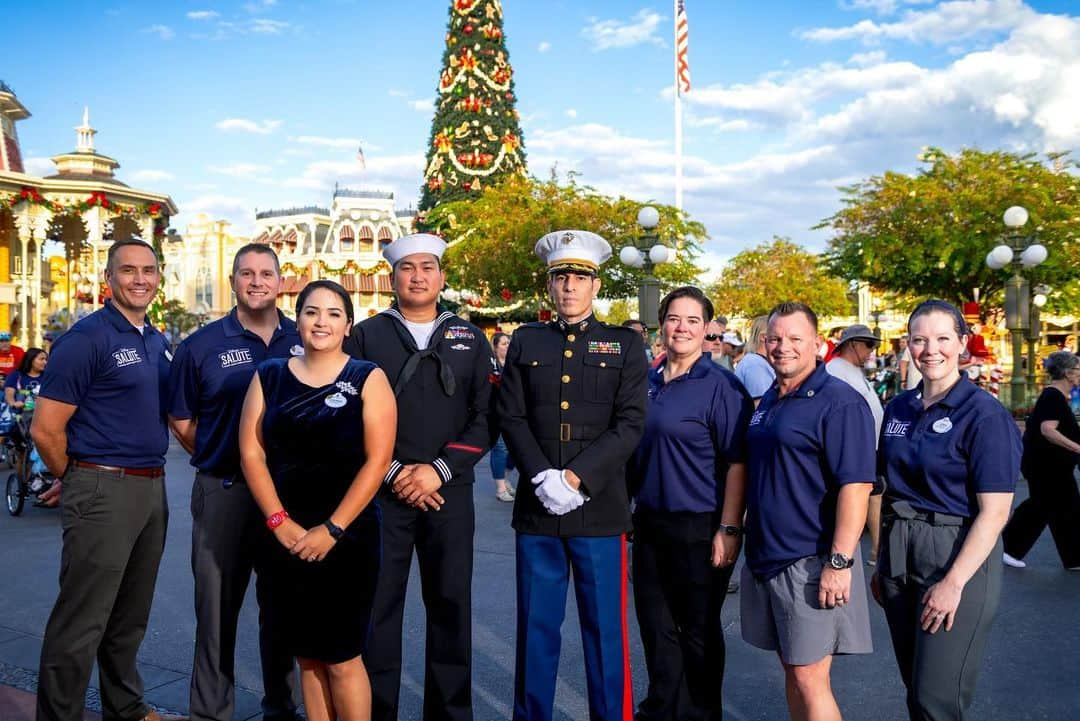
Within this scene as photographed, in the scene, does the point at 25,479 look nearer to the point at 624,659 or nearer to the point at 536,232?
the point at 624,659

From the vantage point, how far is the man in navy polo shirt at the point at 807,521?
3.20 m

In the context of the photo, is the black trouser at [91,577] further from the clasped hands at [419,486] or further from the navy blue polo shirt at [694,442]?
the navy blue polo shirt at [694,442]

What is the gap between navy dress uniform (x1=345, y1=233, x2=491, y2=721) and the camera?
150 inches

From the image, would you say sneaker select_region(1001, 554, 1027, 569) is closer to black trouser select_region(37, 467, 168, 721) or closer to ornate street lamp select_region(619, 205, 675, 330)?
black trouser select_region(37, 467, 168, 721)

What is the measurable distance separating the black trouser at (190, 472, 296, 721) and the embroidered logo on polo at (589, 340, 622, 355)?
1.68m

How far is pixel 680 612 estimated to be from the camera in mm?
3926

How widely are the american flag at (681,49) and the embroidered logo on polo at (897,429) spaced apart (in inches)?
1310

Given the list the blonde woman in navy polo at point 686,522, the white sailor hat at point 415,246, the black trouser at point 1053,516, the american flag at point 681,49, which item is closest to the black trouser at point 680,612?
the blonde woman in navy polo at point 686,522

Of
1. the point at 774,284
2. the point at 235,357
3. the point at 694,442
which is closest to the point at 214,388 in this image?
the point at 235,357

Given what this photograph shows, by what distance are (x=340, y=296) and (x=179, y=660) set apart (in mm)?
2793

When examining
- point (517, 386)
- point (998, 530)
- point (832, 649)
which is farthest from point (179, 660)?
point (998, 530)

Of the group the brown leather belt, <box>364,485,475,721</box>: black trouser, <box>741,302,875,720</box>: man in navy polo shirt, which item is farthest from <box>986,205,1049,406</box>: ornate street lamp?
the brown leather belt

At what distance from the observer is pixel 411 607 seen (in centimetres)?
598

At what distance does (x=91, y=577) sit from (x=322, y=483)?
4.16 feet
